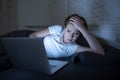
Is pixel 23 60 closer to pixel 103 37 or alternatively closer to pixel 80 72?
pixel 80 72

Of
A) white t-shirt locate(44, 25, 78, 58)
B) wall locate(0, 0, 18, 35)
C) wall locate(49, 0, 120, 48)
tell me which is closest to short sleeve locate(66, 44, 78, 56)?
white t-shirt locate(44, 25, 78, 58)

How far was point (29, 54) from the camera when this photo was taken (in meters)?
0.85

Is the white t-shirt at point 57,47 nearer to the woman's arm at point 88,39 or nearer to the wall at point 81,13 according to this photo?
the woman's arm at point 88,39

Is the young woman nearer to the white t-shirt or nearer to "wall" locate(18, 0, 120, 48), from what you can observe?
the white t-shirt

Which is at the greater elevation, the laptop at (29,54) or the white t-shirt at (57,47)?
the laptop at (29,54)

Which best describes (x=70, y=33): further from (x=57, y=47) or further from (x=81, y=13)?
(x=81, y=13)

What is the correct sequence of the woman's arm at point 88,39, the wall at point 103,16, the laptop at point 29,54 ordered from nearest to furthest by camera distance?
the laptop at point 29,54, the woman's arm at point 88,39, the wall at point 103,16

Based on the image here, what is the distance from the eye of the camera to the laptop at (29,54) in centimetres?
81

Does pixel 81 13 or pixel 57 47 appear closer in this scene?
pixel 57 47

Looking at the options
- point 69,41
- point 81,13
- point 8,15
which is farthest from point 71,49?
point 8,15

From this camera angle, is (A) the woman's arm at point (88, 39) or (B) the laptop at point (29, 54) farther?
(A) the woman's arm at point (88, 39)

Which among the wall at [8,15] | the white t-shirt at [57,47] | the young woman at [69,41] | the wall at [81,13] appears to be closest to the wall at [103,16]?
the wall at [81,13]

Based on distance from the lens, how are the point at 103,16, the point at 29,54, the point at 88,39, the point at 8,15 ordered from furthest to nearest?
the point at 8,15 → the point at 103,16 → the point at 88,39 → the point at 29,54

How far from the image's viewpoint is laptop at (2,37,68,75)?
31.7 inches
